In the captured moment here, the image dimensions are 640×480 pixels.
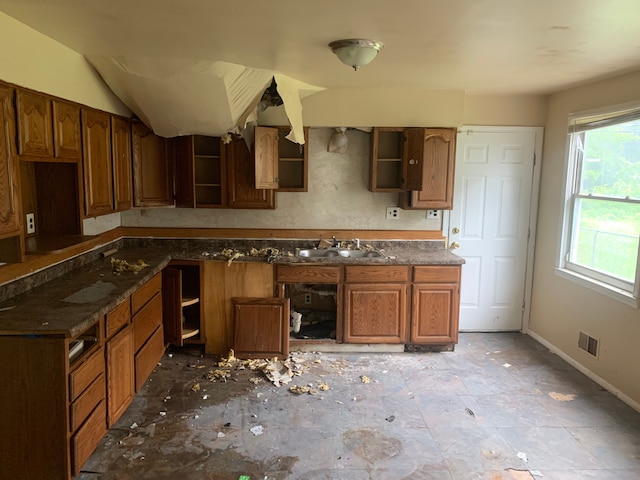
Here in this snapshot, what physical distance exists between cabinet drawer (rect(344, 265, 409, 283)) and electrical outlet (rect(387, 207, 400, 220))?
69 centimetres

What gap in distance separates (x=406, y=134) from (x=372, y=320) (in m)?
1.66

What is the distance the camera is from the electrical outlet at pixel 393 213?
181 inches

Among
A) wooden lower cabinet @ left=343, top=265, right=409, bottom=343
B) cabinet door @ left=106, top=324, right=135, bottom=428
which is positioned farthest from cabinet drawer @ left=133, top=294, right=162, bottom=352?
wooden lower cabinet @ left=343, top=265, right=409, bottom=343

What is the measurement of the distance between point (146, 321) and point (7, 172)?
57.3 inches

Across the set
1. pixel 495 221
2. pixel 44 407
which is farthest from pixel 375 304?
pixel 44 407

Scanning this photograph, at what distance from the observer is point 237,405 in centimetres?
324

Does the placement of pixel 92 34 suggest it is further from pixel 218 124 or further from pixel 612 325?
pixel 612 325

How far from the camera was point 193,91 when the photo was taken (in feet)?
11.0

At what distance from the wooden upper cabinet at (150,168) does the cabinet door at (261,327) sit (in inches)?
43.7

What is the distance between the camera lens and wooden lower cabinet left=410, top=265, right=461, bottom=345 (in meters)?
4.11

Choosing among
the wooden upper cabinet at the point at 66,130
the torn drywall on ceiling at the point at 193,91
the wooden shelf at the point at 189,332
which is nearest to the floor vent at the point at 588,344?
the torn drywall on ceiling at the point at 193,91

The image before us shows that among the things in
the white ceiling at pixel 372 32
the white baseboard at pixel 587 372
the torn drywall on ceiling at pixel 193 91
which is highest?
the white ceiling at pixel 372 32

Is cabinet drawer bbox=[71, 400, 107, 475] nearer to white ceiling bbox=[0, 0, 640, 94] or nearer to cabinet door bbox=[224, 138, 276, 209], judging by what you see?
white ceiling bbox=[0, 0, 640, 94]

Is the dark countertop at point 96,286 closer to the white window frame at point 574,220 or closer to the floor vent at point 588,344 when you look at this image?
the white window frame at point 574,220
